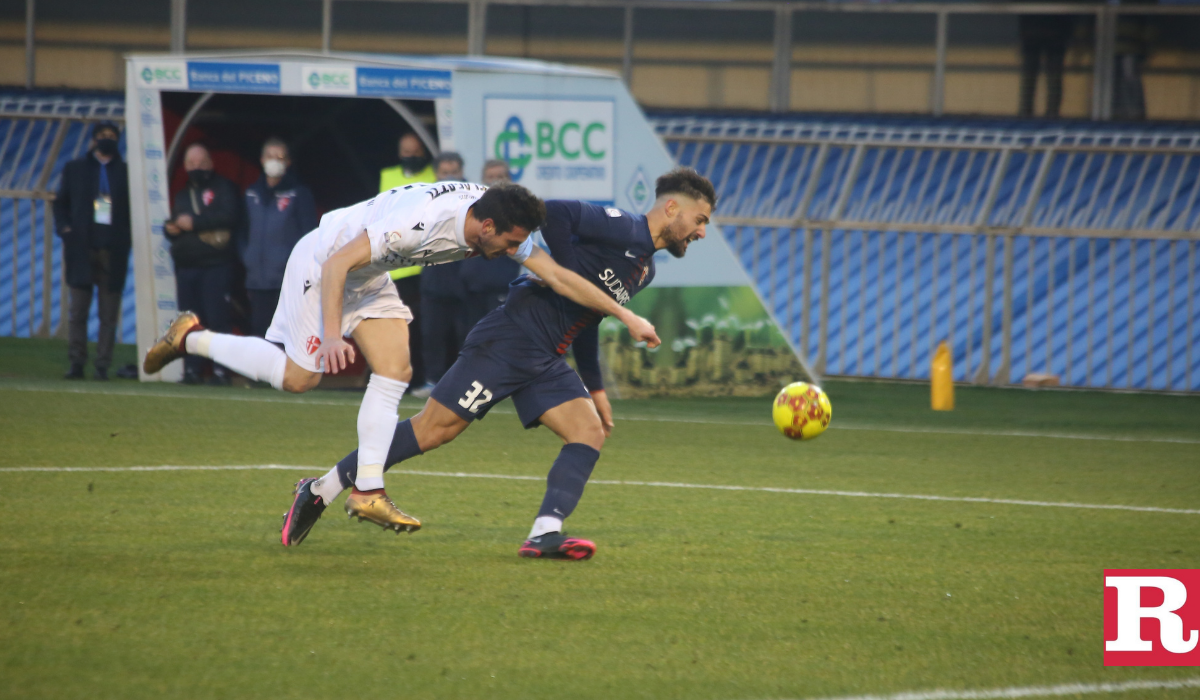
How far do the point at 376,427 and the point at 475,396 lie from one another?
17.7 inches

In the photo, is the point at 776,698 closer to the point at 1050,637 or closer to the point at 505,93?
the point at 1050,637

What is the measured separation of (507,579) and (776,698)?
180 centimetres

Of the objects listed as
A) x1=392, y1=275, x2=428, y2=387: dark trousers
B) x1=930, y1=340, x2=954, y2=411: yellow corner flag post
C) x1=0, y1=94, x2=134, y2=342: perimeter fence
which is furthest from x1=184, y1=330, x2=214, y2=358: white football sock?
x1=0, y1=94, x2=134, y2=342: perimeter fence

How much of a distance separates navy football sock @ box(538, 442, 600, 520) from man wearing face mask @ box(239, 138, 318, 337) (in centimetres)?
673

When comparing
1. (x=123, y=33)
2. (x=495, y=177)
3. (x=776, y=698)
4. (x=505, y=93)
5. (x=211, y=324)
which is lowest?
(x=776, y=698)

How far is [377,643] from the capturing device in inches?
189

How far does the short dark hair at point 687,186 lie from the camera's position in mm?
6336

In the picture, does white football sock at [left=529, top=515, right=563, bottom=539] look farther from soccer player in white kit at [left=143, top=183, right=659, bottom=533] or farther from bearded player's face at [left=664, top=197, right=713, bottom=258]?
bearded player's face at [left=664, top=197, right=713, bottom=258]

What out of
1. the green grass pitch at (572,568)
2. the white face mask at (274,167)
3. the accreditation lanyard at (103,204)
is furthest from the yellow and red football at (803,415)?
the accreditation lanyard at (103,204)

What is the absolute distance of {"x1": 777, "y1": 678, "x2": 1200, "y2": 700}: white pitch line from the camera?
4336mm

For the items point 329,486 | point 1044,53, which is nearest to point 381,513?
point 329,486

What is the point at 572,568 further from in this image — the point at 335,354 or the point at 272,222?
the point at 272,222

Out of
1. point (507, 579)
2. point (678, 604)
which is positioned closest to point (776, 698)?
point (678, 604)

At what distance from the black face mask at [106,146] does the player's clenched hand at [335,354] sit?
Answer: 26.6 ft
